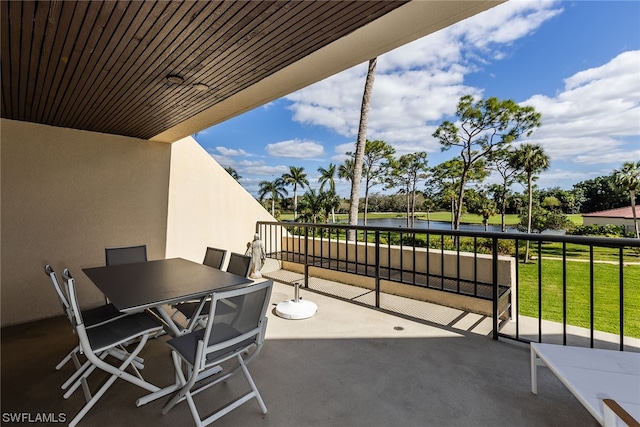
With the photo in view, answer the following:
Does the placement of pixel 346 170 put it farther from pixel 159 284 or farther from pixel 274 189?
pixel 159 284

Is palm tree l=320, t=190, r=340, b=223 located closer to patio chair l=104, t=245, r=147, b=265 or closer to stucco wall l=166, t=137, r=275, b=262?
stucco wall l=166, t=137, r=275, b=262

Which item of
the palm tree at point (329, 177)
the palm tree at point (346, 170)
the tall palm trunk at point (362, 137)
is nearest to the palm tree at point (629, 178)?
the palm tree at point (346, 170)

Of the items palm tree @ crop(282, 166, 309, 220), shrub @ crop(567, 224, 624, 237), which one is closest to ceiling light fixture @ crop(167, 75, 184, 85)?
shrub @ crop(567, 224, 624, 237)

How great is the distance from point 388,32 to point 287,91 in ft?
4.53

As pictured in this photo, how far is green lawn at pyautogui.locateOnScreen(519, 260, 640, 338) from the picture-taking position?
21.5 feet

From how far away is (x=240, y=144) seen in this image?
4822cm

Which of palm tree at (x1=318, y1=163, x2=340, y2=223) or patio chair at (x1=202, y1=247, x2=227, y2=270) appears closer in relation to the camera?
patio chair at (x1=202, y1=247, x2=227, y2=270)

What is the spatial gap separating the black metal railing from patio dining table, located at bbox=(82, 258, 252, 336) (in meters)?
2.05

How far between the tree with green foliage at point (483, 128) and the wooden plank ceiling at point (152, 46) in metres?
17.4

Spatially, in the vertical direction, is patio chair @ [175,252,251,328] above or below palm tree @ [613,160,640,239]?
below

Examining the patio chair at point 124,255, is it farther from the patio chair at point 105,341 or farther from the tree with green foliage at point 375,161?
the tree with green foliage at point 375,161

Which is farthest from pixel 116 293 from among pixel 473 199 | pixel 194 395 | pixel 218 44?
pixel 473 199

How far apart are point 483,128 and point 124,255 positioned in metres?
19.9

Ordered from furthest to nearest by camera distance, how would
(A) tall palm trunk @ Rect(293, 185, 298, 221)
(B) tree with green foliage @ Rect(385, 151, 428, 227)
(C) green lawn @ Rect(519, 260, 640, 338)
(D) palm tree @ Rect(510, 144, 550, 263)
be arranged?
(A) tall palm trunk @ Rect(293, 185, 298, 221), (B) tree with green foliage @ Rect(385, 151, 428, 227), (D) palm tree @ Rect(510, 144, 550, 263), (C) green lawn @ Rect(519, 260, 640, 338)
